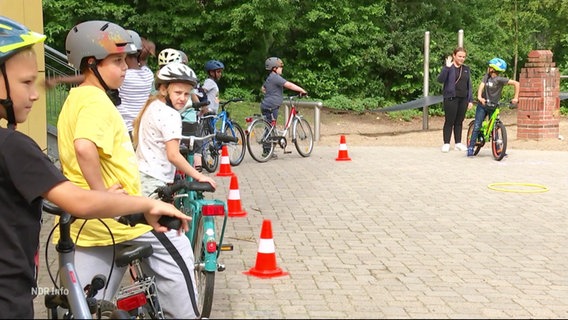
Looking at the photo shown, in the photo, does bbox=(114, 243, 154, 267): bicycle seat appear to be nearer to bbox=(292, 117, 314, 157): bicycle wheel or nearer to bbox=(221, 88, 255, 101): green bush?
bbox=(292, 117, 314, 157): bicycle wheel

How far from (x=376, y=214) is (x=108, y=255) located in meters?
5.81

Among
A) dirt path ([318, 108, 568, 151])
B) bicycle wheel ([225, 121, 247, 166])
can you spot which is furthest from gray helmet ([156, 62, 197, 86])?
dirt path ([318, 108, 568, 151])

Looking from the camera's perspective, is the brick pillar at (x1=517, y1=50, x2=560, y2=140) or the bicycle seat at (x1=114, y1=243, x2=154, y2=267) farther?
the brick pillar at (x1=517, y1=50, x2=560, y2=140)

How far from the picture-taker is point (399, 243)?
25.7 feet

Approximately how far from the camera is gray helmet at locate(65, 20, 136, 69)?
3.88 metres

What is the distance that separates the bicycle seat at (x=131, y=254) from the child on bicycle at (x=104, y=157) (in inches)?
3.5

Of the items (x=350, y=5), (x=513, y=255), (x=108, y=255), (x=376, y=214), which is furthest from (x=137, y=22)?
(x=108, y=255)

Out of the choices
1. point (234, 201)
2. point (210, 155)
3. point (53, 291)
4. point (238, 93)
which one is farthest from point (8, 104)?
point (238, 93)

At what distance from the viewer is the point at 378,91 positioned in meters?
32.3

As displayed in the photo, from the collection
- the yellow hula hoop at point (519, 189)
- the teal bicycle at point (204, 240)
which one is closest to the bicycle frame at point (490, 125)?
the yellow hula hoop at point (519, 189)

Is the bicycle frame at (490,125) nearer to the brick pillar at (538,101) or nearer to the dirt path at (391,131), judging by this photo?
the dirt path at (391,131)

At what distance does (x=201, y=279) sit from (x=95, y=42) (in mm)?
2031

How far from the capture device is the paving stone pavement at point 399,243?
5.75 m

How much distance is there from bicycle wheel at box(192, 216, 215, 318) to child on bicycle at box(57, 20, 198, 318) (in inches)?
37.5
